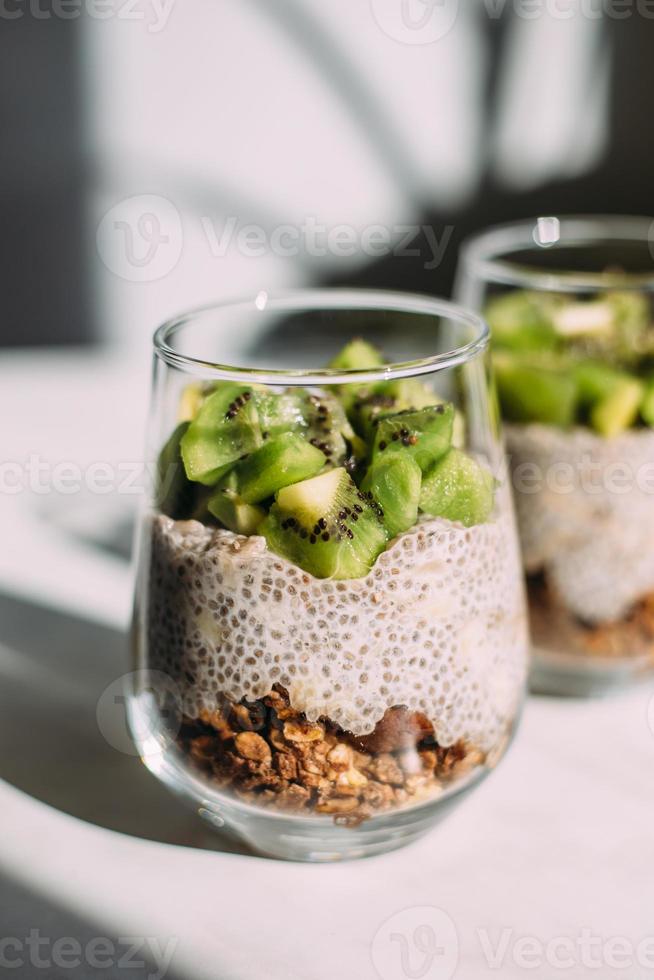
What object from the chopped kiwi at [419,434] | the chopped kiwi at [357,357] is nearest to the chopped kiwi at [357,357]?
the chopped kiwi at [357,357]

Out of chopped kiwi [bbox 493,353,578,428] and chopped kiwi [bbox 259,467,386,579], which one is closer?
chopped kiwi [bbox 259,467,386,579]

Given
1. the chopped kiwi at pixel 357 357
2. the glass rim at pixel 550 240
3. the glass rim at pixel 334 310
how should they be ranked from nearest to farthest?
the glass rim at pixel 334 310, the chopped kiwi at pixel 357 357, the glass rim at pixel 550 240

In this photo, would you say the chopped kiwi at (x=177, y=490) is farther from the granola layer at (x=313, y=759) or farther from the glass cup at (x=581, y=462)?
the glass cup at (x=581, y=462)

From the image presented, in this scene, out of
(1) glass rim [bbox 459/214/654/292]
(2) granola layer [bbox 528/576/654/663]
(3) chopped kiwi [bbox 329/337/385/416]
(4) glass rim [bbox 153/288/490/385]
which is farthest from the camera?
(1) glass rim [bbox 459/214/654/292]

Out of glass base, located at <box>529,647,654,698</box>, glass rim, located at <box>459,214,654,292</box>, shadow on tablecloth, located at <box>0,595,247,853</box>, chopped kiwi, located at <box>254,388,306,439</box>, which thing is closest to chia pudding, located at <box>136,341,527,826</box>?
chopped kiwi, located at <box>254,388,306,439</box>

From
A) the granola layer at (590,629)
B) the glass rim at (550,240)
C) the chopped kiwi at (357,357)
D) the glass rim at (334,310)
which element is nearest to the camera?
the glass rim at (334,310)

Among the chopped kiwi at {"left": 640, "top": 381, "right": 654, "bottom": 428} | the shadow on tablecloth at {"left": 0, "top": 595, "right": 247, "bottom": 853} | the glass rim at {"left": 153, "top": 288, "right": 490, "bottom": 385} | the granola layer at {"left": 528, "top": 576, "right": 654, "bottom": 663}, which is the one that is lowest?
the shadow on tablecloth at {"left": 0, "top": 595, "right": 247, "bottom": 853}

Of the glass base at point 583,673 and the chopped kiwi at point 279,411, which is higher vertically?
the chopped kiwi at point 279,411

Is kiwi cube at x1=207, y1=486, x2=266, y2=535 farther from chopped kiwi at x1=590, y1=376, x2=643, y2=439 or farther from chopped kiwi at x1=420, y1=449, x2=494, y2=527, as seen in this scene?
chopped kiwi at x1=590, y1=376, x2=643, y2=439
